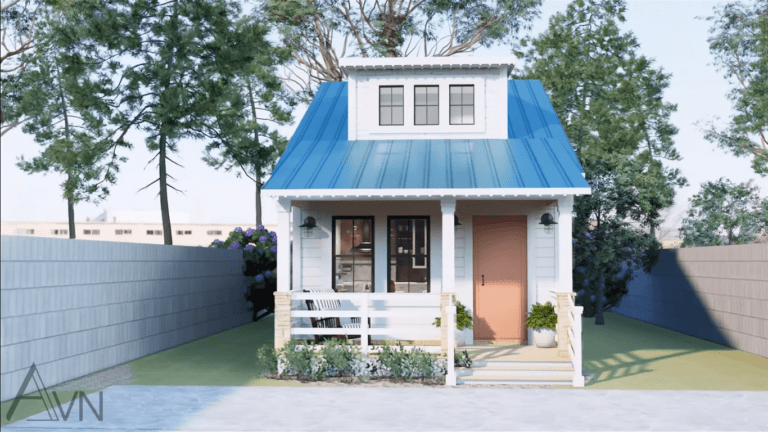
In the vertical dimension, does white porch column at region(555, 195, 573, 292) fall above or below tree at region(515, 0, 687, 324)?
below

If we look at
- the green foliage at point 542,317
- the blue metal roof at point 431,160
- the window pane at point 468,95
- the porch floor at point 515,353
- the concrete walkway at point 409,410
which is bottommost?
the concrete walkway at point 409,410

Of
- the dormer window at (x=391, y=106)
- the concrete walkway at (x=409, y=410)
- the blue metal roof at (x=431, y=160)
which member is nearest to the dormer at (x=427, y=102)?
the dormer window at (x=391, y=106)

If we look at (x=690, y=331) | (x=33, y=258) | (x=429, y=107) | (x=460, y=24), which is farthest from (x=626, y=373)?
(x=460, y=24)

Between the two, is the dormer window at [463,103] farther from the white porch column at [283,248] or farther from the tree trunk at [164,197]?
the tree trunk at [164,197]

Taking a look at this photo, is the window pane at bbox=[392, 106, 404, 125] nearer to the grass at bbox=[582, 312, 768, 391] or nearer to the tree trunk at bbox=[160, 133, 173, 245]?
the grass at bbox=[582, 312, 768, 391]

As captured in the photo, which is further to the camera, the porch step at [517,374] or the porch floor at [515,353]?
the porch floor at [515,353]

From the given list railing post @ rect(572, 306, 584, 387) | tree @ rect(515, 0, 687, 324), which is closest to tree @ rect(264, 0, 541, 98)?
tree @ rect(515, 0, 687, 324)

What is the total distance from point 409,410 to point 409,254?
232 inches

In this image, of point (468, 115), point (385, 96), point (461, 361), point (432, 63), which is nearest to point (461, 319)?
point (461, 361)

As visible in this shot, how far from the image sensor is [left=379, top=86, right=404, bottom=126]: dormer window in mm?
16328

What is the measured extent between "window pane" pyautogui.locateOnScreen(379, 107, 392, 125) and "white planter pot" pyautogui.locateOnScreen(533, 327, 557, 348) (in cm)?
478

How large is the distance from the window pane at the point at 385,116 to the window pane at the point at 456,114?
1.18 metres

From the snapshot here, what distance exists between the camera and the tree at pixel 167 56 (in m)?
25.1

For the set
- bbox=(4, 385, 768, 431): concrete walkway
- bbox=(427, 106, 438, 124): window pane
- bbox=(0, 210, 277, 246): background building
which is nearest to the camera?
bbox=(4, 385, 768, 431): concrete walkway
